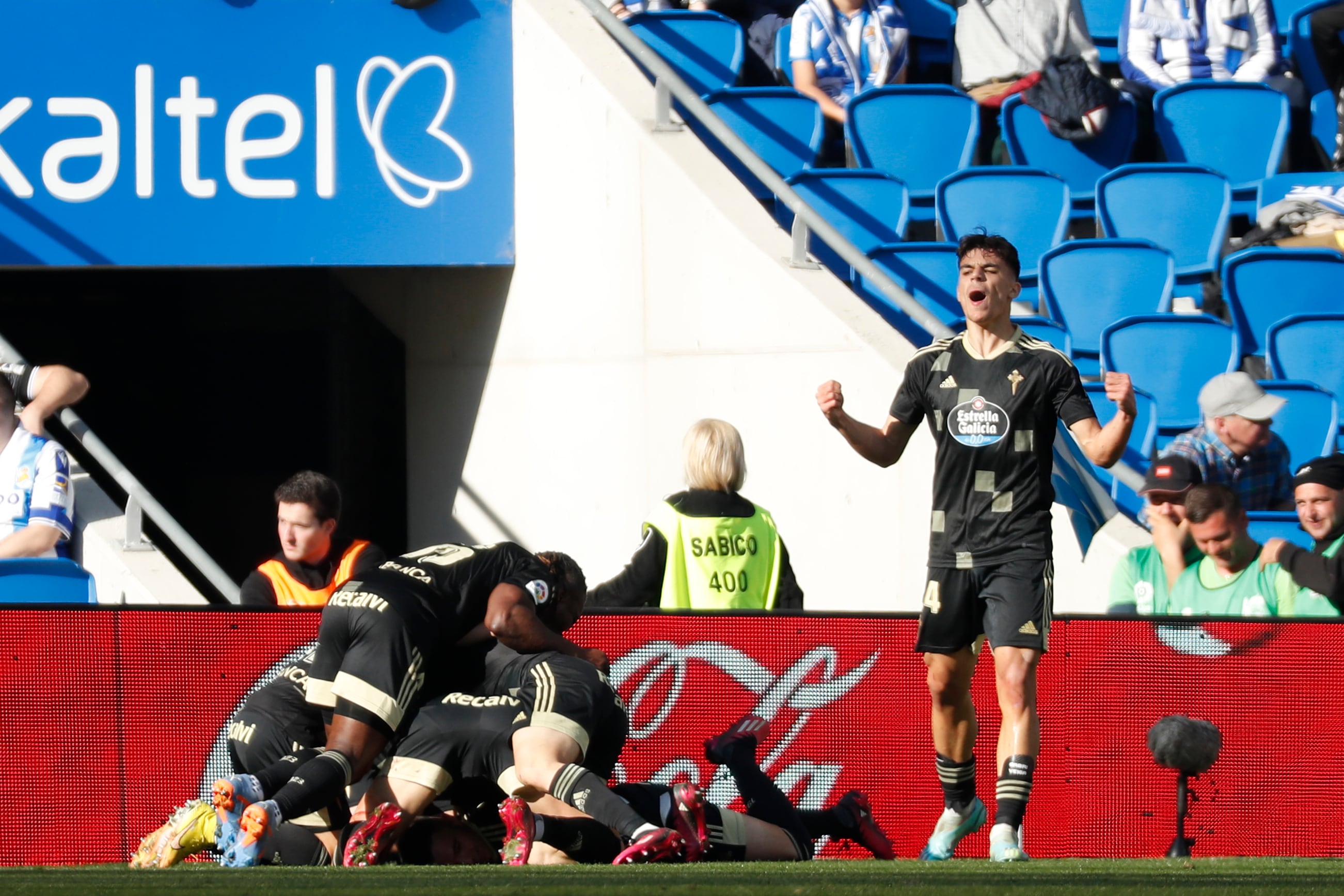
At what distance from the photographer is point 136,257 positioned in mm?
9172

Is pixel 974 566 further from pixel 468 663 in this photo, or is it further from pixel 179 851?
pixel 179 851

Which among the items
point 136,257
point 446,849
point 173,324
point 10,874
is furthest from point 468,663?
point 173,324

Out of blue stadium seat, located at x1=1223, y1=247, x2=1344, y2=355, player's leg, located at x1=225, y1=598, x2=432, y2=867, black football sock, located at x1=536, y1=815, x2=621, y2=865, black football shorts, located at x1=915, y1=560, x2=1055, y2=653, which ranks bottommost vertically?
black football sock, located at x1=536, y1=815, x2=621, y2=865

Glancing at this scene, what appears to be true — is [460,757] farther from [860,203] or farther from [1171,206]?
[1171,206]

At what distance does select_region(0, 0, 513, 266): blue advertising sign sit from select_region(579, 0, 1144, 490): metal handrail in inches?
29.1

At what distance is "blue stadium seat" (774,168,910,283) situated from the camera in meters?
9.42

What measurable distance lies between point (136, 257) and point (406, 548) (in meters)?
2.46

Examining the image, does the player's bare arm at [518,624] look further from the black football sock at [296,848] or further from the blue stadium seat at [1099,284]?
the blue stadium seat at [1099,284]

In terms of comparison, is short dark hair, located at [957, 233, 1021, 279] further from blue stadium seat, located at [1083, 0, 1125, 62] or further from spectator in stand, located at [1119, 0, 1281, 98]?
blue stadium seat, located at [1083, 0, 1125, 62]

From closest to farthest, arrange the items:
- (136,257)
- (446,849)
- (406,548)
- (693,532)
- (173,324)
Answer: (446,849) → (693,532) → (136,257) → (406,548) → (173,324)

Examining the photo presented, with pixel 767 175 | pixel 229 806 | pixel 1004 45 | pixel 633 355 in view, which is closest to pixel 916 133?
pixel 1004 45

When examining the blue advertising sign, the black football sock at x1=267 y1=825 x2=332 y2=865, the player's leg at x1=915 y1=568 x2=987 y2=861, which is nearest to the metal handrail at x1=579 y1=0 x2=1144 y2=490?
the blue advertising sign

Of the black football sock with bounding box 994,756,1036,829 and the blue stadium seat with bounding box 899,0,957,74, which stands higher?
the blue stadium seat with bounding box 899,0,957,74

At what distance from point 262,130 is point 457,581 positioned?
4495mm
